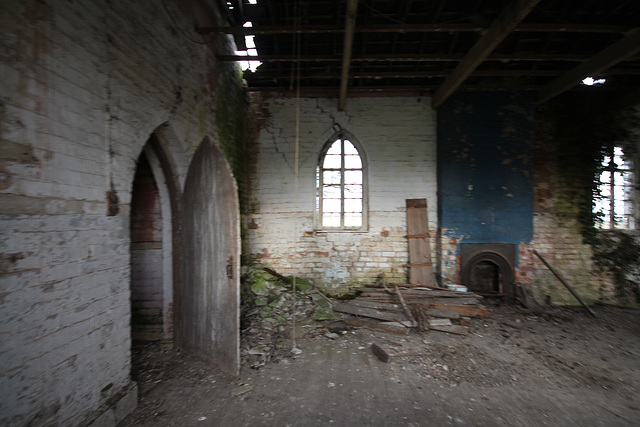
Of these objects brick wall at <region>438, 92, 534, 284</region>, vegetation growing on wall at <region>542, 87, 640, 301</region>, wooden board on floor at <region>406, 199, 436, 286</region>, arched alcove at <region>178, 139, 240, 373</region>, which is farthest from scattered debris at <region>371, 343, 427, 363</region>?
vegetation growing on wall at <region>542, 87, 640, 301</region>

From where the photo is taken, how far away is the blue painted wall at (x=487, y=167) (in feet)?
19.1

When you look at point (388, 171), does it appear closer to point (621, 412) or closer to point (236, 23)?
point (236, 23)

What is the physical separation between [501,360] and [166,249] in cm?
476

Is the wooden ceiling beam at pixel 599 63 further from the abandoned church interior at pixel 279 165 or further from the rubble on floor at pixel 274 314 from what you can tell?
the rubble on floor at pixel 274 314

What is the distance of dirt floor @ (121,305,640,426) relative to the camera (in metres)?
2.62

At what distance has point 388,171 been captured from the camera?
604 centimetres

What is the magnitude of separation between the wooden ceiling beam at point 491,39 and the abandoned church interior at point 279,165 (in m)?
0.03

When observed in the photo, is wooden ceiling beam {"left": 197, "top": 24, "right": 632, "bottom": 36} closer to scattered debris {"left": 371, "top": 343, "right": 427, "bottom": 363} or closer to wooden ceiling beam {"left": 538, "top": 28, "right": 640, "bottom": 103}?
wooden ceiling beam {"left": 538, "top": 28, "right": 640, "bottom": 103}

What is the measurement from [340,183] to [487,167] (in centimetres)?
320

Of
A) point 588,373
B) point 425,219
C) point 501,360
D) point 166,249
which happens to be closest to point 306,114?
point 425,219

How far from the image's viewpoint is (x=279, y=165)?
614 centimetres

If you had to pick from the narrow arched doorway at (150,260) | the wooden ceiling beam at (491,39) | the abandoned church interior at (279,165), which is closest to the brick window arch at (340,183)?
the abandoned church interior at (279,165)

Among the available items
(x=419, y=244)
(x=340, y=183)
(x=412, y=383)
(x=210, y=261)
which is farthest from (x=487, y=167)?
(x=210, y=261)

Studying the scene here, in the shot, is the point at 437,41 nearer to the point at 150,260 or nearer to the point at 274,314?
the point at 274,314
